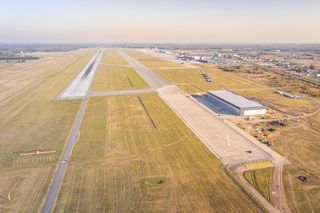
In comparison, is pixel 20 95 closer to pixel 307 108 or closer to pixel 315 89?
pixel 307 108

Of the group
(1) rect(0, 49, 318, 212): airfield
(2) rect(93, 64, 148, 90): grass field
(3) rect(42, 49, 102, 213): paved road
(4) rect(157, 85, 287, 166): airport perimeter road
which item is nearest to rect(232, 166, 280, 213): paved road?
(1) rect(0, 49, 318, 212): airfield

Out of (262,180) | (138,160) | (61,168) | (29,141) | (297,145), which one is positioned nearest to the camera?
(262,180)

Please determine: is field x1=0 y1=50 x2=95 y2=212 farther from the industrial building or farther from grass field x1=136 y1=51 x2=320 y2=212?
the industrial building

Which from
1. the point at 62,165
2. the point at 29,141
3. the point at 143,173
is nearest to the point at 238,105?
the point at 143,173

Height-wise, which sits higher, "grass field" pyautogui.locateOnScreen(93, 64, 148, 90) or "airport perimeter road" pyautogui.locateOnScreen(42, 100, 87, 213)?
"grass field" pyautogui.locateOnScreen(93, 64, 148, 90)

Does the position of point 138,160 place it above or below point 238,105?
below

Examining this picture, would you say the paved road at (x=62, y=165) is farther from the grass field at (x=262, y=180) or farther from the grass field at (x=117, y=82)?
the grass field at (x=117, y=82)

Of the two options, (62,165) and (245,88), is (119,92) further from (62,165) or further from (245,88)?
(62,165)
